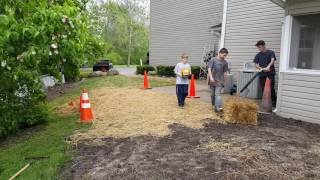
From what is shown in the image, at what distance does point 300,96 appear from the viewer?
8258 mm

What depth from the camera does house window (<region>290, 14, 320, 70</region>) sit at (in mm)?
8609

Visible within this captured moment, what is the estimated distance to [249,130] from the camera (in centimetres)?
727

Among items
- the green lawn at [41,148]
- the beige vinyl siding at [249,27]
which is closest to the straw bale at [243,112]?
the green lawn at [41,148]

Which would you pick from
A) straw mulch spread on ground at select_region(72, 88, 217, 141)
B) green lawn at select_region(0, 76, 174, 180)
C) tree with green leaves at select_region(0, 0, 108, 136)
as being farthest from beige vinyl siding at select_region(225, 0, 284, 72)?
tree with green leaves at select_region(0, 0, 108, 136)

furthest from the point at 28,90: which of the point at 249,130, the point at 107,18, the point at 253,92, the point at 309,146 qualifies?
the point at 107,18

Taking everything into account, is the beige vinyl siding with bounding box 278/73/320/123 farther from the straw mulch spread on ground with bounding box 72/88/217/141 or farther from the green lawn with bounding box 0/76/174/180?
the green lawn with bounding box 0/76/174/180

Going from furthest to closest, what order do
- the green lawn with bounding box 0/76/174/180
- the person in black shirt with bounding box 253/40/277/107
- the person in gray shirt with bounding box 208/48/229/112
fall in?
the person in black shirt with bounding box 253/40/277/107, the person in gray shirt with bounding box 208/48/229/112, the green lawn with bounding box 0/76/174/180

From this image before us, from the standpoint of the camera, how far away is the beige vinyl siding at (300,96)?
7.89m

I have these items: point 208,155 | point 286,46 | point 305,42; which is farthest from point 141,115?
point 305,42

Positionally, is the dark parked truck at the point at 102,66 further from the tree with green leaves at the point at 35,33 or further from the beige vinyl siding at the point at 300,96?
the tree with green leaves at the point at 35,33

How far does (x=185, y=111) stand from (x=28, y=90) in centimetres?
384

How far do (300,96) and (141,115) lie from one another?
3756mm

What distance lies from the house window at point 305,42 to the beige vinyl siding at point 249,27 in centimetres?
270

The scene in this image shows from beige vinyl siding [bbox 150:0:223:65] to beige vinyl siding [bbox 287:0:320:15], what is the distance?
1093 centimetres
